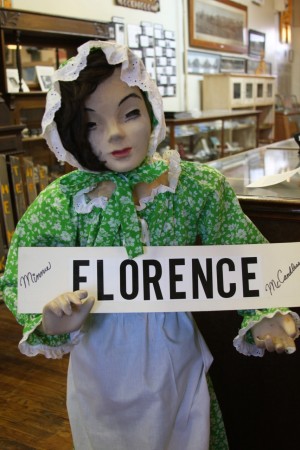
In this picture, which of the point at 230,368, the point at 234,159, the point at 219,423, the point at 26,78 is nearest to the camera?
the point at 219,423

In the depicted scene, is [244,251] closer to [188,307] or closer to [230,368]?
[188,307]

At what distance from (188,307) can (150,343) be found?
0.33 ft

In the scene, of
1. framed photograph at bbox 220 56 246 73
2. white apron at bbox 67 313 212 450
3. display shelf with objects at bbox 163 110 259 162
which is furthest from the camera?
framed photograph at bbox 220 56 246 73

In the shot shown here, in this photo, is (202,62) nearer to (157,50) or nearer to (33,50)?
(157,50)

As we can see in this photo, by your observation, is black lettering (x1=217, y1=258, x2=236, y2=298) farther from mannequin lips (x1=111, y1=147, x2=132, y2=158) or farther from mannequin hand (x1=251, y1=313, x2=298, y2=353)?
mannequin lips (x1=111, y1=147, x2=132, y2=158)

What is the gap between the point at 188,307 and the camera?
0.88 meters

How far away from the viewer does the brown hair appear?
82 cm

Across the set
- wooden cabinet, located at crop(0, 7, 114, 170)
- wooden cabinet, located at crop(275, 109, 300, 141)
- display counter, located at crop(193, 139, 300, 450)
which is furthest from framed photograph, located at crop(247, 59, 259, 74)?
display counter, located at crop(193, 139, 300, 450)

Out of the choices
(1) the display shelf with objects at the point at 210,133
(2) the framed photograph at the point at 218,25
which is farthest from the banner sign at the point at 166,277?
(2) the framed photograph at the point at 218,25

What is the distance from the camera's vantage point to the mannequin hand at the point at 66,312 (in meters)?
0.80

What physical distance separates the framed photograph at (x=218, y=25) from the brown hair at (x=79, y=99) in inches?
205

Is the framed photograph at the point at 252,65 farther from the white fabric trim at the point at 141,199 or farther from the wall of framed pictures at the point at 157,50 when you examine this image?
the white fabric trim at the point at 141,199

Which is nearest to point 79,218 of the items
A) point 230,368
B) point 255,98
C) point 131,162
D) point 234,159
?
point 131,162

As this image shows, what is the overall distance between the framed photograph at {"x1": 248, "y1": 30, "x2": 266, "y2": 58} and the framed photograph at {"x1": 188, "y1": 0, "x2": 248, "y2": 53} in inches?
9.0
